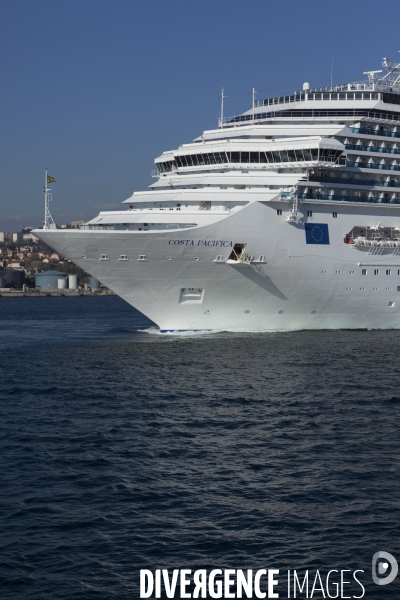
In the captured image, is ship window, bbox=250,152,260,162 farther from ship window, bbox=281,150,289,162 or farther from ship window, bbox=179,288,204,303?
ship window, bbox=179,288,204,303

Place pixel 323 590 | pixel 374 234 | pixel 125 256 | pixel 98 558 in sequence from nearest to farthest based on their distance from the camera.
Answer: pixel 323 590 < pixel 98 558 < pixel 125 256 < pixel 374 234

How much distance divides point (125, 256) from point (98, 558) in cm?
Result: 2550

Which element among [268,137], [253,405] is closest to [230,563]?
[253,405]

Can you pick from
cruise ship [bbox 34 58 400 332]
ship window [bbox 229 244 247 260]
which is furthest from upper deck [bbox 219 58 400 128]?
ship window [bbox 229 244 247 260]

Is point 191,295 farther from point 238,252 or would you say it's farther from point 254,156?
point 254,156

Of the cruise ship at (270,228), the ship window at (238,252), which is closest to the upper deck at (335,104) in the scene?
the cruise ship at (270,228)

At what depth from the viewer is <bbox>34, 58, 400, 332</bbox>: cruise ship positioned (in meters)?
39.8

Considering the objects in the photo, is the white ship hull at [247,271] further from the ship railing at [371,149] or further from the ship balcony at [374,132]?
the ship balcony at [374,132]

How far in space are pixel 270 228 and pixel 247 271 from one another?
8.04 feet

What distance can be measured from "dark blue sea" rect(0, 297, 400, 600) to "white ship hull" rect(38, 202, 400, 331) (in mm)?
4814

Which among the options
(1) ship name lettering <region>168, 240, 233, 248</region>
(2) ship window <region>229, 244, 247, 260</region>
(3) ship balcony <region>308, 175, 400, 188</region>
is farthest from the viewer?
(3) ship balcony <region>308, 175, 400, 188</region>

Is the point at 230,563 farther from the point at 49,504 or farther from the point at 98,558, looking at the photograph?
the point at 49,504

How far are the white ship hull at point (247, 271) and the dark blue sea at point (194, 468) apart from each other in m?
4.81

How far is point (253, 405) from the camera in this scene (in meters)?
27.0
